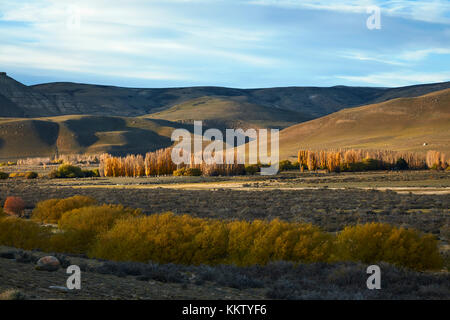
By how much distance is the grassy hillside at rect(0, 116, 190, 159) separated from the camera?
432 feet

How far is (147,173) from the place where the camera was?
2665 inches

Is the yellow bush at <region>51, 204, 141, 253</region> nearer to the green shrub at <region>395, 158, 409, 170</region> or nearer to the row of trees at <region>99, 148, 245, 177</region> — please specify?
the row of trees at <region>99, 148, 245, 177</region>

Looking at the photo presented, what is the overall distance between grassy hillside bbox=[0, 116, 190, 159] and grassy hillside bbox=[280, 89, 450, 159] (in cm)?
3897

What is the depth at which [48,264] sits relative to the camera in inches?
445

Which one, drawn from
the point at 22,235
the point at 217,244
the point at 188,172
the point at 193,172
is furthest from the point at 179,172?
the point at 217,244

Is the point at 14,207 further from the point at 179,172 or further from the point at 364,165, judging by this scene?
the point at 364,165

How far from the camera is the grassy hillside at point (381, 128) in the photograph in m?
106

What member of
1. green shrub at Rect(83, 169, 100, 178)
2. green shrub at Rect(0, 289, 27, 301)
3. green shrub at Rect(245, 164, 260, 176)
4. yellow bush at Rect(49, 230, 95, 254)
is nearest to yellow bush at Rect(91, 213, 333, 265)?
yellow bush at Rect(49, 230, 95, 254)

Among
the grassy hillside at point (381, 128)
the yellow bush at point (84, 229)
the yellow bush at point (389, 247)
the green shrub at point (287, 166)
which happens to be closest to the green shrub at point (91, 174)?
the green shrub at point (287, 166)

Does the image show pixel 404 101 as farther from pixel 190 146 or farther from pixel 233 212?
pixel 233 212

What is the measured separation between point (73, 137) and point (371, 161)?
92151 millimetres

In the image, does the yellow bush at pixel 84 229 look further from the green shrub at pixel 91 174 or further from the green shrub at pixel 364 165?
the green shrub at pixel 364 165
